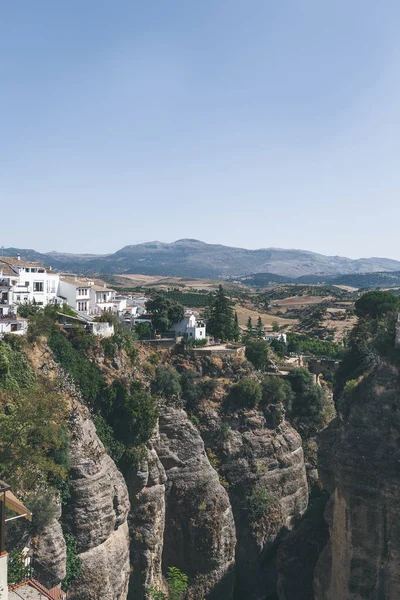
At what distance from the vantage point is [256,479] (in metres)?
39.4

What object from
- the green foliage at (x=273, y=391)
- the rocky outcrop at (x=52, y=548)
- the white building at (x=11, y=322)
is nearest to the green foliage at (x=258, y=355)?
the green foliage at (x=273, y=391)

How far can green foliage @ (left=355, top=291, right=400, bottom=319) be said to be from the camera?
165ft

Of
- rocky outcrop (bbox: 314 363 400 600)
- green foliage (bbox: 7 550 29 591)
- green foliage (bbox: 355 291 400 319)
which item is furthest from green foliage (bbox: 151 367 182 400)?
green foliage (bbox: 355 291 400 319)

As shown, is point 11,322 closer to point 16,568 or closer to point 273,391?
point 16,568

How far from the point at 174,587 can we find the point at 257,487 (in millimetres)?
8905

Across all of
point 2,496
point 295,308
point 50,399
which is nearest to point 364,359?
point 50,399

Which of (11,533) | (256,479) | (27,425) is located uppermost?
(27,425)

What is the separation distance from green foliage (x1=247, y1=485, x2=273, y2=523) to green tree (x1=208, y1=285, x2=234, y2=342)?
1518cm

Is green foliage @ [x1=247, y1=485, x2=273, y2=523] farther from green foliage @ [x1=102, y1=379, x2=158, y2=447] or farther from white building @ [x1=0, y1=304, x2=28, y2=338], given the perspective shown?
white building @ [x1=0, y1=304, x2=28, y2=338]

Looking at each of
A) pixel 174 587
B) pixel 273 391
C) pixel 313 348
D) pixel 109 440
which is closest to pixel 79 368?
pixel 109 440

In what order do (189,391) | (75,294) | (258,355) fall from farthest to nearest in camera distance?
(258,355), (75,294), (189,391)

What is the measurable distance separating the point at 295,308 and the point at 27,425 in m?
116

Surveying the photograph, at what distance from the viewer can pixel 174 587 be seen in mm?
32875

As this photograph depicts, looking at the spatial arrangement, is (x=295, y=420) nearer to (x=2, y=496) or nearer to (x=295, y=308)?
(x=2, y=496)
